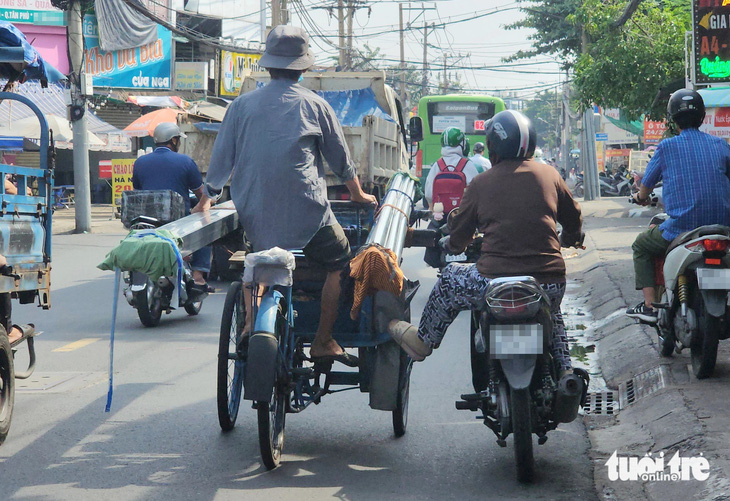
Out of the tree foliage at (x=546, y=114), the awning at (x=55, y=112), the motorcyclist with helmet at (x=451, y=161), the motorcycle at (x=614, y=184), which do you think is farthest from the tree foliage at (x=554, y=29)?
the tree foliage at (x=546, y=114)

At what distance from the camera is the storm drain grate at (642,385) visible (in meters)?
6.23

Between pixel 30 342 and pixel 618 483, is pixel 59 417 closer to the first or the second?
pixel 30 342

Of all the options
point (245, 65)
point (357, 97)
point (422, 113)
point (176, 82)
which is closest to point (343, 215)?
point (357, 97)

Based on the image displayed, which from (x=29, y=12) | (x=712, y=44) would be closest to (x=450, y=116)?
(x=29, y=12)

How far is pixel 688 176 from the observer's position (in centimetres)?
659

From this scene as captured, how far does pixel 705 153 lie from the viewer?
662 centimetres

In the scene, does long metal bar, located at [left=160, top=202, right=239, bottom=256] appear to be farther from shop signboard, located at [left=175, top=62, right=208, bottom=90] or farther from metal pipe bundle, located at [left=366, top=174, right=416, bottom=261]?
shop signboard, located at [left=175, top=62, right=208, bottom=90]

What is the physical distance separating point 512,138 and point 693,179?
2.26 m

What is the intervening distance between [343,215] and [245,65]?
32.6m

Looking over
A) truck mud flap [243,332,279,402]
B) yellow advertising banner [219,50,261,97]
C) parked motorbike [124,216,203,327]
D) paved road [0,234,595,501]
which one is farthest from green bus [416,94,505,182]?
truck mud flap [243,332,279,402]

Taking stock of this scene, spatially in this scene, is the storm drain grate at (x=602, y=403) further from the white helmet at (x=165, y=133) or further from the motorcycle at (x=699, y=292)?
the white helmet at (x=165, y=133)

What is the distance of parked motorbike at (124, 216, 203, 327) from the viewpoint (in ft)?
29.8

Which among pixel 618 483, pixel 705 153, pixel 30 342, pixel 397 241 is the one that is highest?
pixel 705 153

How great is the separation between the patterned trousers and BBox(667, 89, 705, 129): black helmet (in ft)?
8.30
